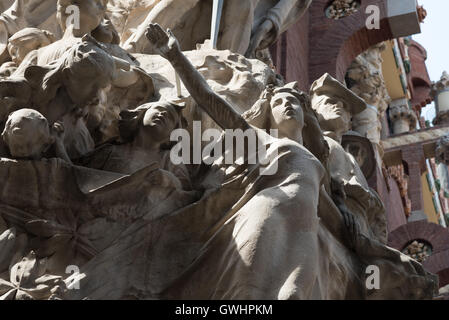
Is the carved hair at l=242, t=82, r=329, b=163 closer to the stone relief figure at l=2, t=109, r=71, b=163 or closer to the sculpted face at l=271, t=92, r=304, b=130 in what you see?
the sculpted face at l=271, t=92, r=304, b=130

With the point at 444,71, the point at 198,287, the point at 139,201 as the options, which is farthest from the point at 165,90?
the point at 444,71

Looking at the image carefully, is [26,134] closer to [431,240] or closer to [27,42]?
[27,42]

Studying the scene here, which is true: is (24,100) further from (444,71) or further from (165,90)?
(444,71)

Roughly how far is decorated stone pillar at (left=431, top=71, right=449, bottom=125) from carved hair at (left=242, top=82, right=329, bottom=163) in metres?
17.2

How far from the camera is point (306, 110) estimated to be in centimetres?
659

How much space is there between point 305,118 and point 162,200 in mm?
1248

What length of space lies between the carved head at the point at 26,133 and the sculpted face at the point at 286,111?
4.63 ft

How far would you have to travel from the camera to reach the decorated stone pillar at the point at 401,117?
948 inches

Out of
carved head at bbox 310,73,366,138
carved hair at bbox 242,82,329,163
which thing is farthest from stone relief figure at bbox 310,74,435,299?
carved hair at bbox 242,82,329,163

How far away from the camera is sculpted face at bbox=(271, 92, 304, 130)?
6.29 meters

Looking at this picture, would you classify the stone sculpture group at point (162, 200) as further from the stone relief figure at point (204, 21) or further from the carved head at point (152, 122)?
the stone relief figure at point (204, 21)

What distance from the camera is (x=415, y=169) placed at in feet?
70.5
